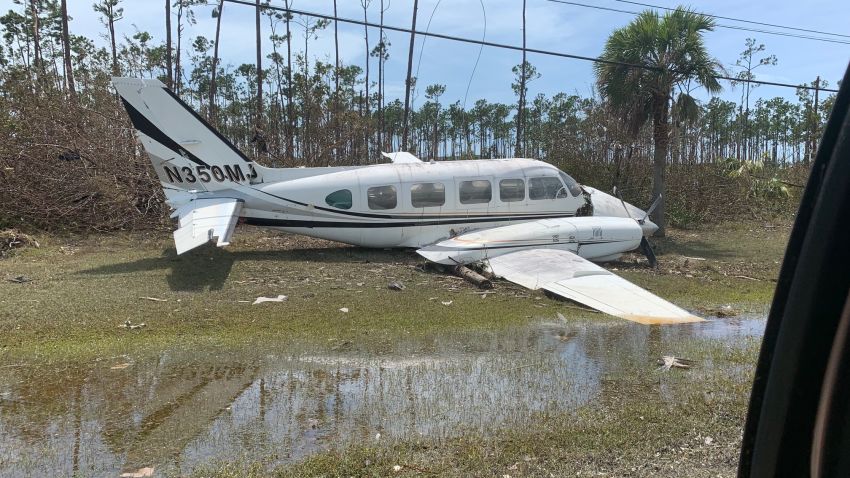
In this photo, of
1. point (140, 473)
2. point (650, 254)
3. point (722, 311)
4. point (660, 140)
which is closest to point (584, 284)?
point (722, 311)

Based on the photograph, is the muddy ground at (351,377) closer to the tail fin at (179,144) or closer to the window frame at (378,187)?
the window frame at (378,187)

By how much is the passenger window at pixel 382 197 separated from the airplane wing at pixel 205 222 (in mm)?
3057

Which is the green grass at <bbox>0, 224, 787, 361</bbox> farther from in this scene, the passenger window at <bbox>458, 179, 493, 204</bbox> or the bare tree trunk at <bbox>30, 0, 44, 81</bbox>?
the bare tree trunk at <bbox>30, 0, 44, 81</bbox>

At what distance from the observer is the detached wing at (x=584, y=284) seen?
770cm

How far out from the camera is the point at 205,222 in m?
11.4

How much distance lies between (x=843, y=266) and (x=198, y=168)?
45.6 ft

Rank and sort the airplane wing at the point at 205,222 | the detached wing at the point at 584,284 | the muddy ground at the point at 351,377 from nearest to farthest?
the muddy ground at the point at 351,377, the detached wing at the point at 584,284, the airplane wing at the point at 205,222

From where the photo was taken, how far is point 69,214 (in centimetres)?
Answer: 1568

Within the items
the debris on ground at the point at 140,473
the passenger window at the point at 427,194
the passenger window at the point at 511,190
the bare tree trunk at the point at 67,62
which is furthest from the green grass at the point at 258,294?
the bare tree trunk at the point at 67,62

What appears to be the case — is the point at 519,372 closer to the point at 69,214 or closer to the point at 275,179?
the point at 275,179

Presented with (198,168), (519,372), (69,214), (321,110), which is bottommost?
(519,372)

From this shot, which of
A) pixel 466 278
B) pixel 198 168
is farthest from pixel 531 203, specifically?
pixel 198 168

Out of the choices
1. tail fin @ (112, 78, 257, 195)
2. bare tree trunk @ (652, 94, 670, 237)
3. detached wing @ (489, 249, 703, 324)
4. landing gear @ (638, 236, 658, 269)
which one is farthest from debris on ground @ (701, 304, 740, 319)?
tail fin @ (112, 78, 257, 195)

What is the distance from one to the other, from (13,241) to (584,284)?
13.2 meters
